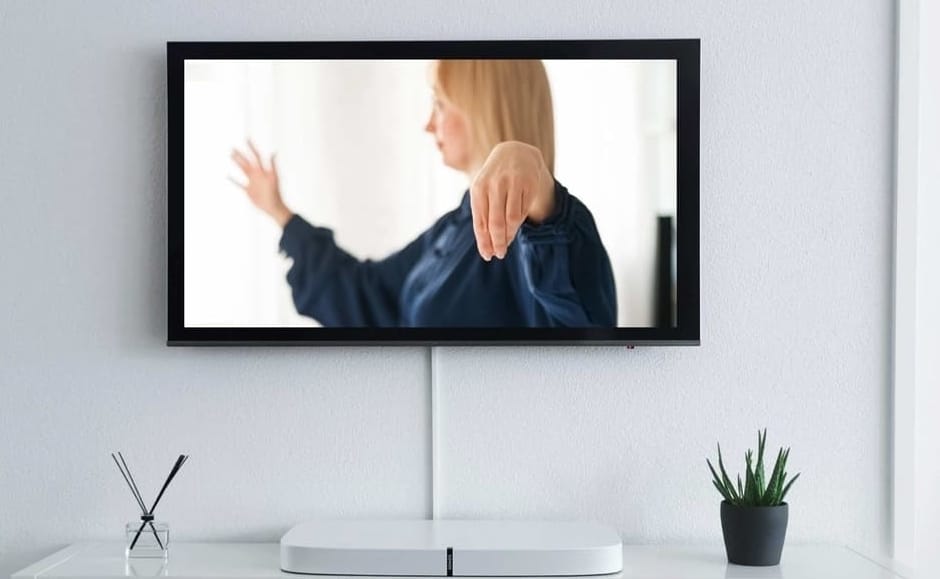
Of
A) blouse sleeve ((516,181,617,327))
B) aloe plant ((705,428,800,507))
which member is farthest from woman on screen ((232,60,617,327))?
aloe plant ((705,428,800,507))

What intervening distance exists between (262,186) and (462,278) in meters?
0.42

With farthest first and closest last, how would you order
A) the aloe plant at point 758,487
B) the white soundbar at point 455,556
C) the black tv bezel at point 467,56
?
the black tv bezel at point 467,56
the aloe plant at point 758,487
the white soundbar at point 455,556

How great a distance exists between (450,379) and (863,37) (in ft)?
3.44

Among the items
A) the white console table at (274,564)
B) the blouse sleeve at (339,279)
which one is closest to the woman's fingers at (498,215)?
the blouse sleeve at (339,279)

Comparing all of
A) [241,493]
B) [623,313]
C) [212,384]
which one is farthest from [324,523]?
[623,313]

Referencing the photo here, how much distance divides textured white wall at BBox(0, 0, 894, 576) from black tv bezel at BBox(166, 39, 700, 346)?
6 centimetres

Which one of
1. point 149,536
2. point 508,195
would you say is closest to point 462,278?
point 508,195

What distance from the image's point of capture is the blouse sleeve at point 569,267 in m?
2.15

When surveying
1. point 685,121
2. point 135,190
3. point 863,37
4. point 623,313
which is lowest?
point 623,313

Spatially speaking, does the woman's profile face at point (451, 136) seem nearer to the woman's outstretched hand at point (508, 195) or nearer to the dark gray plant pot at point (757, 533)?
the woman's outstretched hand at point (508, 195)

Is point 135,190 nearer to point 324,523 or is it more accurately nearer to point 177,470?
point 177,470

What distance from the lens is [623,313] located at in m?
2.15

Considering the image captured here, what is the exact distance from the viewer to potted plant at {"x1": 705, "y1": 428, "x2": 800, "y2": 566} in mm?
1962

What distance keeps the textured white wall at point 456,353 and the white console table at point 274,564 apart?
86 mm
